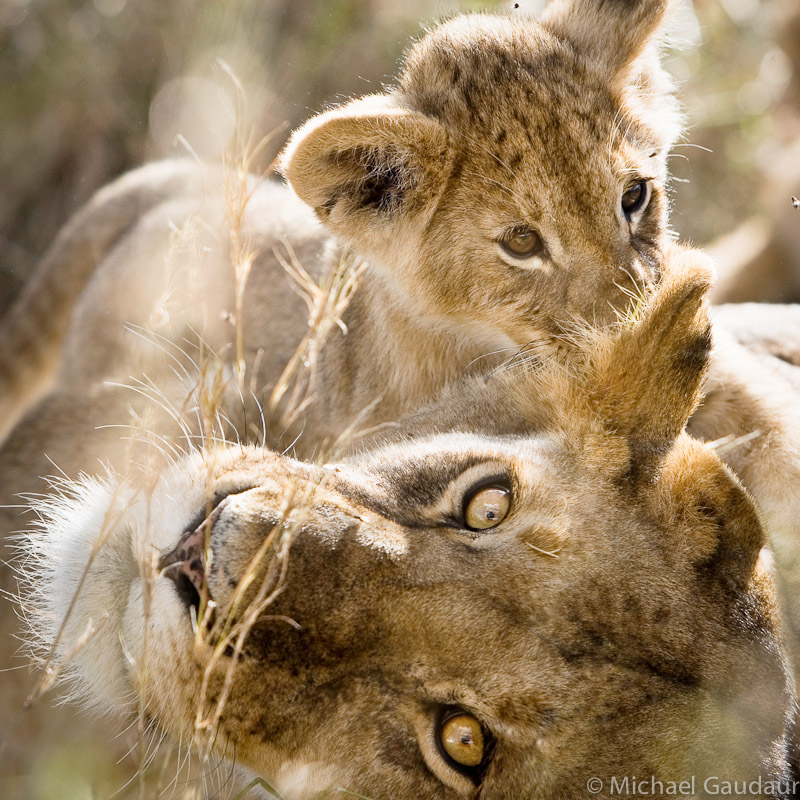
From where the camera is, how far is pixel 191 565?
4.66ft

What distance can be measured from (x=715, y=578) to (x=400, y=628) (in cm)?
52

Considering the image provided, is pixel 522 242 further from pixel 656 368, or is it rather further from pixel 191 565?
pixel 191 565

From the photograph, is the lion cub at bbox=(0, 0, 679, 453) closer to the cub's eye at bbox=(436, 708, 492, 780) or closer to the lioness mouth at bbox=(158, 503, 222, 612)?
the lioness mouth at bbox=(158, 503, 222, 612)

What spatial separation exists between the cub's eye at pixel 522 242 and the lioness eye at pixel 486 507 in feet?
2.95

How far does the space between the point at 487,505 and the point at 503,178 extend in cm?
101

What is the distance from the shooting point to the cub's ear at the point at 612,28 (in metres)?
2.57

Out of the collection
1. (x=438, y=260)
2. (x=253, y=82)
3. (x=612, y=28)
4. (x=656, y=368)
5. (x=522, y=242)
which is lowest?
(x=253, y=82)

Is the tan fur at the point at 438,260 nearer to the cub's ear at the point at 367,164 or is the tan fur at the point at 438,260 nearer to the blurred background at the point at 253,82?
the cub's ear at the point at 367,164

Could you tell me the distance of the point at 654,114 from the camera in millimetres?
2629

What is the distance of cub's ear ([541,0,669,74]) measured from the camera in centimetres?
257

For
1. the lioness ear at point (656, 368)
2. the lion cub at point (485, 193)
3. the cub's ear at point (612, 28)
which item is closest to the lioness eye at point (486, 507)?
the lioness ear at point (656, 368)

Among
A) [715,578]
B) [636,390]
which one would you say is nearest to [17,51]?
[636,390]

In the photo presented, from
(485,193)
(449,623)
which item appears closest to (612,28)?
(485,193)

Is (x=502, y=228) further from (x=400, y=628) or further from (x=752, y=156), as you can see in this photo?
(x=752, y=156)
